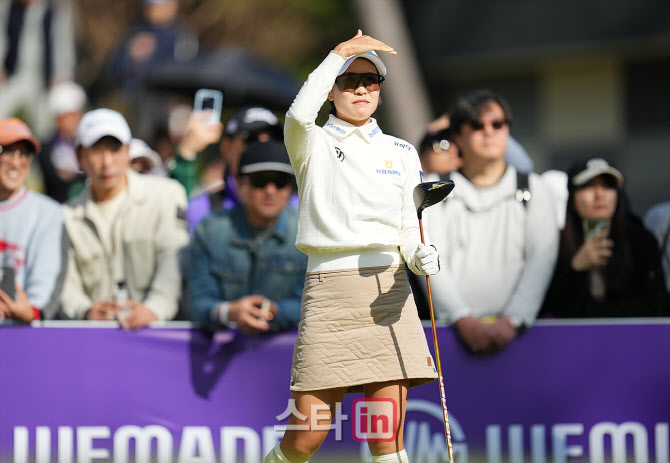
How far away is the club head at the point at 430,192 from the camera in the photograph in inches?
196

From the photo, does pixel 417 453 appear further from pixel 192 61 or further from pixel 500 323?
pixel 192 61

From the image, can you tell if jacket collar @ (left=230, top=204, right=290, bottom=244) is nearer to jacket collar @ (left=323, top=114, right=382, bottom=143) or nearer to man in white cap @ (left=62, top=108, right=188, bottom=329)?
man in white cap @ (left=62, top=108, right=188, bottom=329)

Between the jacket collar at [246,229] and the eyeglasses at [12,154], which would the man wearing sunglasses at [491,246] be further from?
the eyeglasses at [12,154]

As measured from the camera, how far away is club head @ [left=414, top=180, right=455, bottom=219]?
4.97m

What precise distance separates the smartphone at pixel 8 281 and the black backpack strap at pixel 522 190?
2.78 metres

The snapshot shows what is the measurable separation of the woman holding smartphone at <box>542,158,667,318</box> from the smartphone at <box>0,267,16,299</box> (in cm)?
290

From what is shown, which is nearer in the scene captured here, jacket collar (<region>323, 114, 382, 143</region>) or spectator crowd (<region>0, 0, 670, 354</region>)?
jacket collar (<region>323, 114, 382, 143</region>)

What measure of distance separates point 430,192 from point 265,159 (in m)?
1.90

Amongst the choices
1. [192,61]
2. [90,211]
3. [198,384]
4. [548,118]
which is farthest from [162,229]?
[548,118]

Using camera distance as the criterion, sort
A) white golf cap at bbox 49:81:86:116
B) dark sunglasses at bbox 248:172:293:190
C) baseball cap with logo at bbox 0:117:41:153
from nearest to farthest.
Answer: dark sunglasses at bbox 248:172:293:190, baseball cap with logo at bbox 0:117:41:153, white golf cap at bbox 49:81:86:116

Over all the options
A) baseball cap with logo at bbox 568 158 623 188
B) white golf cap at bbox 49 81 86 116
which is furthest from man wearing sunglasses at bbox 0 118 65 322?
white golf cap at bbox 49 81 86 116

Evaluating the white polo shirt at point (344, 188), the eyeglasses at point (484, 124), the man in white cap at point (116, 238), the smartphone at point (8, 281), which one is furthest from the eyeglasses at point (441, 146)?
the smartphone at point (8, 281)

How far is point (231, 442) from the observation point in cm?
664

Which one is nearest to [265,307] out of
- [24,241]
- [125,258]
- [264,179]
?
[264,179]
